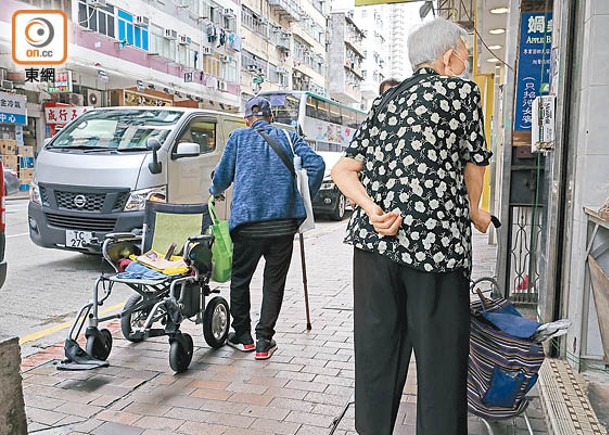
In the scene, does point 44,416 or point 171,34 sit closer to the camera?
point 44,416

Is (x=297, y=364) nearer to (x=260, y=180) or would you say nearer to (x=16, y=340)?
(x=260, y=180)

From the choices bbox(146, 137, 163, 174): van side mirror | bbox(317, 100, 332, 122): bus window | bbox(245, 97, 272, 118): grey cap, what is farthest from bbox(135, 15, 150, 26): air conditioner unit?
bbox(245, 97, 272, 118): grey cap

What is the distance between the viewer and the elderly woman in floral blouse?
2.18 meters

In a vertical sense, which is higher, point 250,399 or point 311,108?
point 311,108

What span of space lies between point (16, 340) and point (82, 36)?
19750mm

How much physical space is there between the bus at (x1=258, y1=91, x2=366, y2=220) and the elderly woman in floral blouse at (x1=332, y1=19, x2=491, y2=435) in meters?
10.6

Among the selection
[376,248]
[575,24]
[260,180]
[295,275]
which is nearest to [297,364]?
[260,180]

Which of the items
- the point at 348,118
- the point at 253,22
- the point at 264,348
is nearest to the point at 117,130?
the point at 264,348

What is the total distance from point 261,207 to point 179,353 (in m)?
1.05

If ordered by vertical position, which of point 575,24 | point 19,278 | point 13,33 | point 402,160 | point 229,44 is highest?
point 229,44

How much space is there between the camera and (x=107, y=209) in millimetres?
6688

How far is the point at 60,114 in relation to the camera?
22391 mm

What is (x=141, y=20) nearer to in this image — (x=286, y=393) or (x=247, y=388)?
(x=247, y=388)

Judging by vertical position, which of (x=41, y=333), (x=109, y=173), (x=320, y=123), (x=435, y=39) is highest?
(x=320, y=123)
